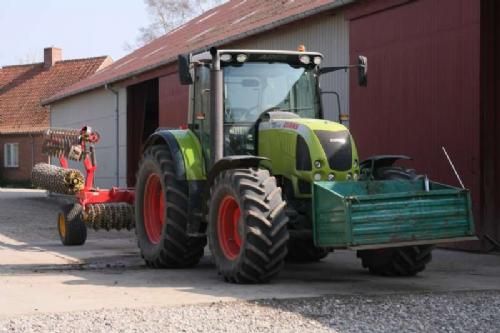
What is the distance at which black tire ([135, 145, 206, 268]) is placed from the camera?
1030 cm

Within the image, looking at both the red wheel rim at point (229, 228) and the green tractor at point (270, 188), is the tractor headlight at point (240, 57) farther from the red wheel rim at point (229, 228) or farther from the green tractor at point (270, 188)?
the red wheel rim at point (229, 228)

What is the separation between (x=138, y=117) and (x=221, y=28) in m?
5.29

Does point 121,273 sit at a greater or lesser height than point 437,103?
lesser

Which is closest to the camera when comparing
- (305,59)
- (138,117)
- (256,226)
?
(256,226)

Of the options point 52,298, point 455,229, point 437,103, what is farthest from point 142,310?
point 437,103

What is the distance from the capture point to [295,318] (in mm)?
7203

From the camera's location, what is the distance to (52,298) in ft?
27.1

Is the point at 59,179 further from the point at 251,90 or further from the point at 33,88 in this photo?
the point at 33,88

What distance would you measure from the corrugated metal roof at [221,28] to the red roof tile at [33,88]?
12109 mm

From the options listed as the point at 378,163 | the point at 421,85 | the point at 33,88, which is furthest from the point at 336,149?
the point at 33,88

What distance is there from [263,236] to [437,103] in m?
5.87

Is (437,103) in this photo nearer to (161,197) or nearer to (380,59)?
(380,59)

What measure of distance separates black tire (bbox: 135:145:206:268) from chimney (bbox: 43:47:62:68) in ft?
133

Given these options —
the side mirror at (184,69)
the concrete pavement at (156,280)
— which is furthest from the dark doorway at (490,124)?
the side mirror at (184,69)
